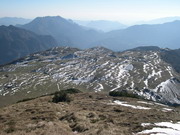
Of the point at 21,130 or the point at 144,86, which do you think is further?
the point at 144,86

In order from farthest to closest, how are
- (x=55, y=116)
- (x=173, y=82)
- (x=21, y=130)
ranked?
(x=173, y=82), (x=55, y=116), (x=21, y=130)

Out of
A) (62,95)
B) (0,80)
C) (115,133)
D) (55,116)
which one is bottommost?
(0,80)

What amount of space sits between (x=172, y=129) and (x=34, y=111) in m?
25.1

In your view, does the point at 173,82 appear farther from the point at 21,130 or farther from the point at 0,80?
the point at 21,130

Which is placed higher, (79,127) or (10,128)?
(79,127)

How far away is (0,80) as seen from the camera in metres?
198

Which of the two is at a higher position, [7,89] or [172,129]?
[172,129]

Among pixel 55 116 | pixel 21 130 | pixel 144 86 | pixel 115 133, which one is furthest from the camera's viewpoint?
pixel 144 86

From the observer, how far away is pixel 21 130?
28.5 meters

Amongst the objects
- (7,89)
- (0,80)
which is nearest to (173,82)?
(7,89)

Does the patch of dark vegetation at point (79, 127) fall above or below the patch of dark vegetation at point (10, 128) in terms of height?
above

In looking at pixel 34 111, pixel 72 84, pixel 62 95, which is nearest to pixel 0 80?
pixel 72 84

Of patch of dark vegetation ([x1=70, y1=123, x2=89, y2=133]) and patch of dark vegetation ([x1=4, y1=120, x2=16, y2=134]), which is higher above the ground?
patch of dark vegetation ([x1=70, y1=123, x2=89, y2=133])

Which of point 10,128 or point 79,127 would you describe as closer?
point 79,127
